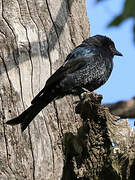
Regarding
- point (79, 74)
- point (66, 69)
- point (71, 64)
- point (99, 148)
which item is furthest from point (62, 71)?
point (99, 148)

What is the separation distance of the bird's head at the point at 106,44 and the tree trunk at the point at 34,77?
1.81ft

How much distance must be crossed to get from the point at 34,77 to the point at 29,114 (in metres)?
0.44

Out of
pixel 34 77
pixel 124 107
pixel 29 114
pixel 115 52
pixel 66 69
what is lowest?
pixel 124 107

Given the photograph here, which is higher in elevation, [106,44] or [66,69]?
[106,44]

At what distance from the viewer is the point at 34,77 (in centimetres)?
397

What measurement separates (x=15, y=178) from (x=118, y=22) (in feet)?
5.19

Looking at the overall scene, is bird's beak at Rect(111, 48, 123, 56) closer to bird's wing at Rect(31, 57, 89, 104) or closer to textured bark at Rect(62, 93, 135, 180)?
bird's wing at Rect(31, 57, 89, 104)

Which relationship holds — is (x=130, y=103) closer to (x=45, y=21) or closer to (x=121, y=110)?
(x=121, y=110)

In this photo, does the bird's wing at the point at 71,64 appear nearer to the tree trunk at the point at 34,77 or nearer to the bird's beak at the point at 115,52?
the tree trunk at the point at 34,77

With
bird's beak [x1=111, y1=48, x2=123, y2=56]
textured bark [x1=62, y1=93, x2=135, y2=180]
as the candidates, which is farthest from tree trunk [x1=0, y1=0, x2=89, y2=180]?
bird's beak [x1=111, y1=48, x2=123, y2=56]

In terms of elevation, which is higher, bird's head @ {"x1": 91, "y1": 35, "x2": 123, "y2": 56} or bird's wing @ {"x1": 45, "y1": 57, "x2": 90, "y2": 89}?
bird's head @ {"x1": 91, "y1": 35, "x2": 123, "y2": 56}

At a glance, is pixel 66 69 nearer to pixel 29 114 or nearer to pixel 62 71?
pixel 62 71

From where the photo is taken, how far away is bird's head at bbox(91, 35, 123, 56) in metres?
4.98

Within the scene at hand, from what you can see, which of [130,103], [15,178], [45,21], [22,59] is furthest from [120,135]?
[45,21]
